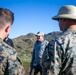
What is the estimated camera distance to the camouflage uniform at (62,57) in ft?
15.8

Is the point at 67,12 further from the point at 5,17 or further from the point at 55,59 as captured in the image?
the point at 5,17

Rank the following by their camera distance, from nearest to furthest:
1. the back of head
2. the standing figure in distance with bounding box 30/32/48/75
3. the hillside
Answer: the back of head < the standing figure in distance with bounding box 30/32/48/75 < the hillside

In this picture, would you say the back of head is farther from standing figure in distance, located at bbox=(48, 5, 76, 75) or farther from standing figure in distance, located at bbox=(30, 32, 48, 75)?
standing figure in distance, located at bbox=(30, 32, 48, 75)

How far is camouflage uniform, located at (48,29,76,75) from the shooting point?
4.81 m

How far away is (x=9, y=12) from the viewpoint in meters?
4.68

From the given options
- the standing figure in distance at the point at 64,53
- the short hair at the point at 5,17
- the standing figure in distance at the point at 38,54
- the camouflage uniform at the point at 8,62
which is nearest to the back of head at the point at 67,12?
the standing figure in distance at the point at 64,53

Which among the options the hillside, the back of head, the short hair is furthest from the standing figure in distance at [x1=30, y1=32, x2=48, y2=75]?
the short hair

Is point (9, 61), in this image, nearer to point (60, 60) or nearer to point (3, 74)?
point (3, 74)

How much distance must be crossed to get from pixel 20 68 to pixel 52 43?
29.7 inches

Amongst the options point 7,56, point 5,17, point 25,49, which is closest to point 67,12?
point 5,17

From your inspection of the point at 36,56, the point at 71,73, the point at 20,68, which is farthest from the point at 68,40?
the point at 36,56

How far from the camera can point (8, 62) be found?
4230 millimetres

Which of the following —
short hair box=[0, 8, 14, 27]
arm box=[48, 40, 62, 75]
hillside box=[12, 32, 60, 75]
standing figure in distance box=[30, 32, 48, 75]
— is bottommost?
hillside box=[12, 32, 60, 75]

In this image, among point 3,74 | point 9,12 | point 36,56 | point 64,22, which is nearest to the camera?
point 3,74
